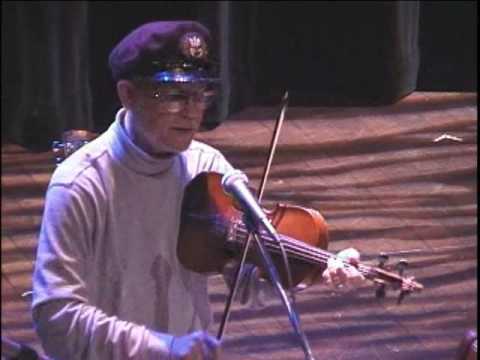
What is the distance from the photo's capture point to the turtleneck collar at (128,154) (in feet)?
5.14

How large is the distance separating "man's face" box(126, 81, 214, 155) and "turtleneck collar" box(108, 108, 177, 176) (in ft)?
0.04

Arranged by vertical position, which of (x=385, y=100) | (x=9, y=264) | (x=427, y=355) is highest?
(x=385, y=100)

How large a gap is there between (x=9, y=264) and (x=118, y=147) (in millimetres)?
665

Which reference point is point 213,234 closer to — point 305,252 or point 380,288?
point 305,252

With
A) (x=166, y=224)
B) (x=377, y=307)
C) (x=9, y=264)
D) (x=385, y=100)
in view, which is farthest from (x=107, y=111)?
(x=377, y=307)

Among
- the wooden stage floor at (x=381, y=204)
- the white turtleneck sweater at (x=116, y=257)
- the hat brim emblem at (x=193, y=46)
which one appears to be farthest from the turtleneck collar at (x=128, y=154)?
the wooden stage floor at (x=381, y=204)

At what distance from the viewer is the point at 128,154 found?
1569mm

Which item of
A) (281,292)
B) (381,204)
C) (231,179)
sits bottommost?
(381,204)

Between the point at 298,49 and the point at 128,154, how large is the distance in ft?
2.72

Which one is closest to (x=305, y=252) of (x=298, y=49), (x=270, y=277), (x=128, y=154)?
(x=270, y=277)

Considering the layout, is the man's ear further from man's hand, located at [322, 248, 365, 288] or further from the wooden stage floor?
the wooden stage floor

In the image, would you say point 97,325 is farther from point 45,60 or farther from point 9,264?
point 9,264

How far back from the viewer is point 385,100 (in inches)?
96.3

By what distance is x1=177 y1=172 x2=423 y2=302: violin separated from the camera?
64.2 inches
